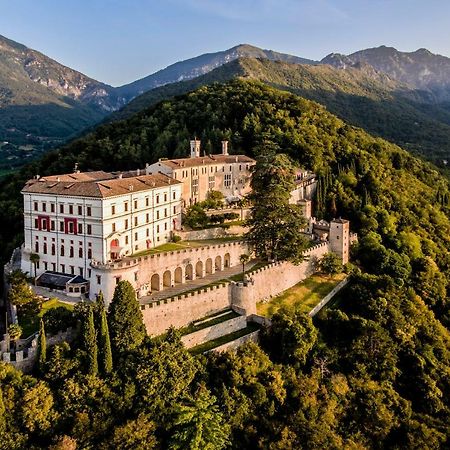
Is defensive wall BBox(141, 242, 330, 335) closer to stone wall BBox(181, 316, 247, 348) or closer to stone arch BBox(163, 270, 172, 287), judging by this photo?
stone wall BBox(181, 316, 247, 348)

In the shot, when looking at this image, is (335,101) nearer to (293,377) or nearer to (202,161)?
(202,161)

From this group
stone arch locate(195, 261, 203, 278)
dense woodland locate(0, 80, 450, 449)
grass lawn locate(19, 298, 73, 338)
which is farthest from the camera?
stone arch locate(195, 261, 203, 278)

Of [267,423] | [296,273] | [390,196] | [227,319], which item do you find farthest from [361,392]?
Answer: [390,196]

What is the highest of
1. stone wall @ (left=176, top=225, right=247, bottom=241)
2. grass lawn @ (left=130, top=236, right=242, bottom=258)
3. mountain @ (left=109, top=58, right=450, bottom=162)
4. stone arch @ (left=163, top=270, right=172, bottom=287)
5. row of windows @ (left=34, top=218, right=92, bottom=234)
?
mountain @ (left=109, top=58, right=450, bottom=162)

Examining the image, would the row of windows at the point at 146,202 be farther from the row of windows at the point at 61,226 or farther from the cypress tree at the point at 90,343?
the cypress tree at the point at 90,343

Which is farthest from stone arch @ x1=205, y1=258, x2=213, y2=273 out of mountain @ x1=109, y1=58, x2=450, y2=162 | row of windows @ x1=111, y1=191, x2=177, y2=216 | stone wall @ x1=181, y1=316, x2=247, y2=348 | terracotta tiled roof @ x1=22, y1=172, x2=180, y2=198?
mountain @ x1=109, y1=58, x2=450, y2=162

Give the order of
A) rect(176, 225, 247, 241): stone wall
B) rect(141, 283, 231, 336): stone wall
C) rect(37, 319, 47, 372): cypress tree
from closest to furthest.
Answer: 1. rect(37, 319, 47, 372): cypress tree
2. rect(141, 283, 231, 336): stone wall
3. rect(176, 225, 247, 241): stone wall

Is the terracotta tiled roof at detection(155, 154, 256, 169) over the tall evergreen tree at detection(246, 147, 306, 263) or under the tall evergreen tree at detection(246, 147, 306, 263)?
over
